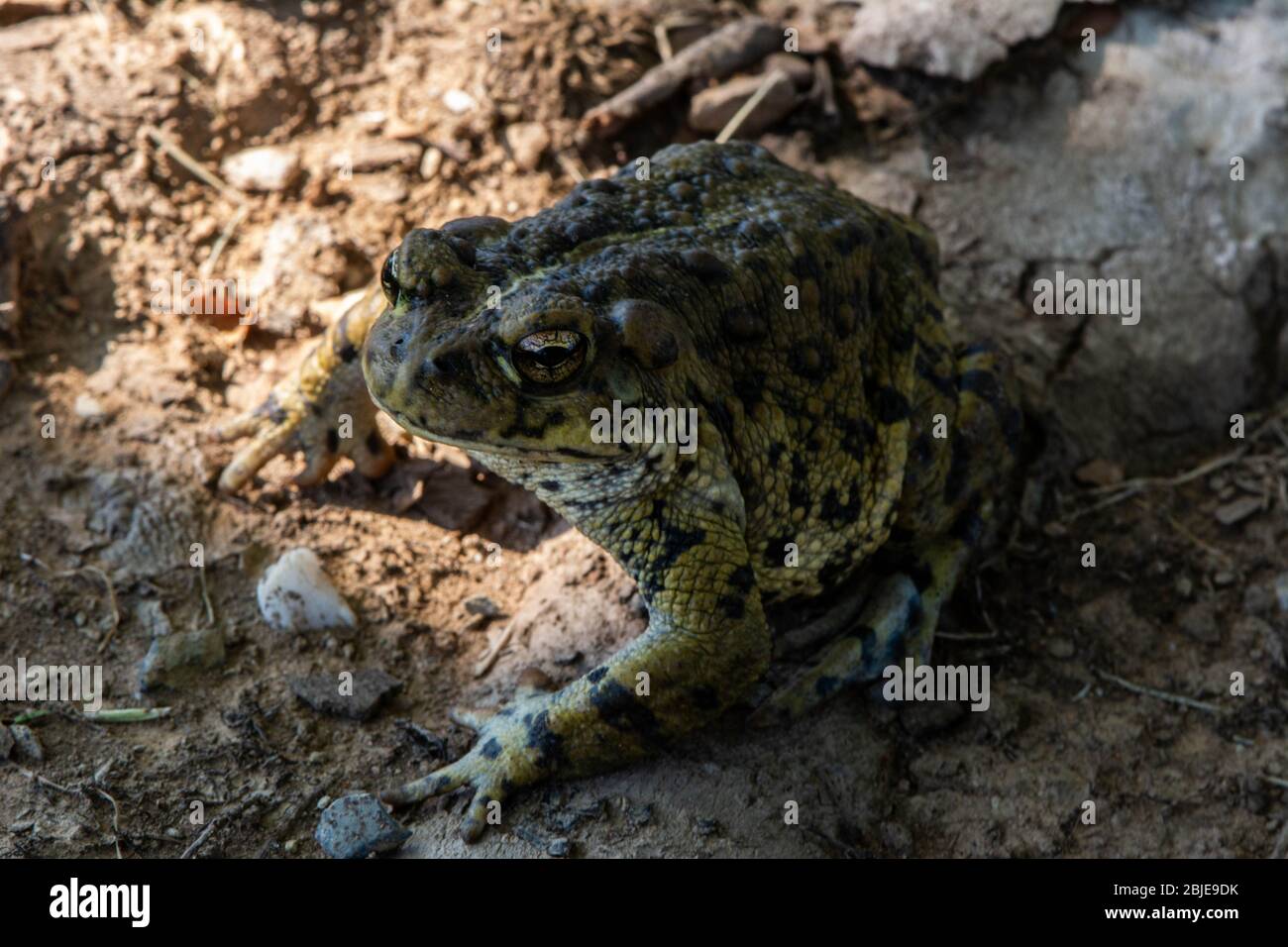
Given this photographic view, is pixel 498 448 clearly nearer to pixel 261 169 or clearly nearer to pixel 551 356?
pixel 551 356

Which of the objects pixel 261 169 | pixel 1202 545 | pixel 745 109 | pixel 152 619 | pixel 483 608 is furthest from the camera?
pixel 745 109

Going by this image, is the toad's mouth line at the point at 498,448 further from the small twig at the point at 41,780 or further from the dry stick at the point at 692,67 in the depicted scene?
the dry stick at the point at 692,67

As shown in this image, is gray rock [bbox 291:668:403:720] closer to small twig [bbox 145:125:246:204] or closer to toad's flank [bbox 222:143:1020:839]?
toad's flank [bbox 222:143:1020:839]

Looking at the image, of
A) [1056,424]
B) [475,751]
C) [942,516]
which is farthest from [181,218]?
[1056,424]

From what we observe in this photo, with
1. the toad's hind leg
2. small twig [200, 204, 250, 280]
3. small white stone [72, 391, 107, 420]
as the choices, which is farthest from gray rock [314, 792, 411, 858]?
small twig [200, 204, 250, 280]

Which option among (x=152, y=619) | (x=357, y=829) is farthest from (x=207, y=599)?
(x=357, y=829)

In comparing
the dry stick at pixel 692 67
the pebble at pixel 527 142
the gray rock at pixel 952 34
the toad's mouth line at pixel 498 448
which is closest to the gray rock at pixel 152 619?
the toad's mouth line at pixel 498 448

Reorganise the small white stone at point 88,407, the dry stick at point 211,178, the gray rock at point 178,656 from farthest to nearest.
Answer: the dry stick at point 211,178 → the small white stone at point 88,407 → the gray rock at point 178,656
